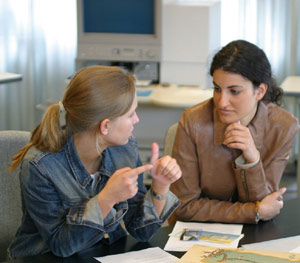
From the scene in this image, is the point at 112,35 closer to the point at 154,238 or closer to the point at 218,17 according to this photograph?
the point at 218,17

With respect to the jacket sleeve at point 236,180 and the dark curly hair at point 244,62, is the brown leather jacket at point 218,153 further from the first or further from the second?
the dark curly hair at point 244,62

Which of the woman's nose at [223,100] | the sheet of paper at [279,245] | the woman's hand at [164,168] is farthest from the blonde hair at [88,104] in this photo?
the sheet of paper at [279,245]

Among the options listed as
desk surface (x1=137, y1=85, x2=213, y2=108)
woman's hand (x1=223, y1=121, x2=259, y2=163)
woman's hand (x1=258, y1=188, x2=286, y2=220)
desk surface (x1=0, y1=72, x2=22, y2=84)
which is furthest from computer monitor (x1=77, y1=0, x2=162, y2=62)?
woman's hand (x1=258, y1=188, x2=286, y2=220)

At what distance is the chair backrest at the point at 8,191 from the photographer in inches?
70.4

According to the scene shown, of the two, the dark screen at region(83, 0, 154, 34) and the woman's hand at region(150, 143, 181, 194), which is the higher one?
the dark screen at region(83, 0, 154, 34)

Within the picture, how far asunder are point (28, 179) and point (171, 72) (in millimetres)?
2236

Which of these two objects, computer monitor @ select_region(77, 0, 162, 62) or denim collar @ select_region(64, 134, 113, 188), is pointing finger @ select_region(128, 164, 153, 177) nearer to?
denim collar @ select_region(64, 134, 113, 188)

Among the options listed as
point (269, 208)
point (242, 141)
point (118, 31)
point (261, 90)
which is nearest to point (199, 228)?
point (269, 208)

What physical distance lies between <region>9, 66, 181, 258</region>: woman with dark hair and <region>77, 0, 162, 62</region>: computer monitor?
6.63 ft

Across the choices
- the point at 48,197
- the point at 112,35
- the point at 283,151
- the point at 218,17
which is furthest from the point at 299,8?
the point at 48,197

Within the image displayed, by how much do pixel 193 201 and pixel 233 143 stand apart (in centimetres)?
23

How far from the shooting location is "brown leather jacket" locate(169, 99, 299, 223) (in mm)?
1867

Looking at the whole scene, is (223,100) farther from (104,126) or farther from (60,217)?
(60,217)

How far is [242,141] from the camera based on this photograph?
1.76 meters
